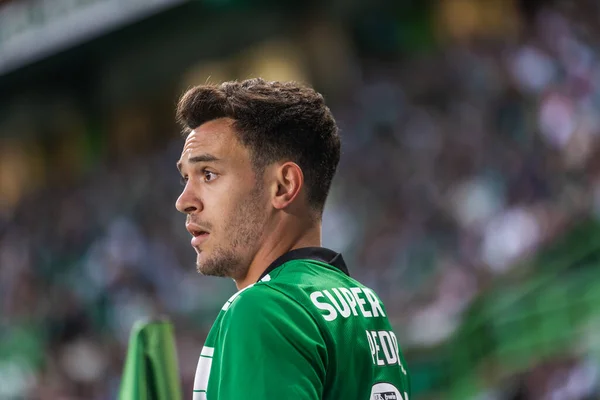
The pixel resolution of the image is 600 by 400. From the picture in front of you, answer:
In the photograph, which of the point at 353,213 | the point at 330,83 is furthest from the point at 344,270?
the point at 330,83

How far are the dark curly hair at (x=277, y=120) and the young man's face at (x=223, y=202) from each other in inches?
1.2

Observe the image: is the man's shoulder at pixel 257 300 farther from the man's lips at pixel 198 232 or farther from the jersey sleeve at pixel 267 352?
the man's lips at pixel 198 232

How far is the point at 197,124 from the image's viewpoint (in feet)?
6.29

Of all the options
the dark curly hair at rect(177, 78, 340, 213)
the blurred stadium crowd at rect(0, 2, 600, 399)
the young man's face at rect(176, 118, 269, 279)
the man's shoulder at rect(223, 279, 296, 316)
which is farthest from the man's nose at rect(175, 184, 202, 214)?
the blurred stadium crowd at rect(0, 2, 600, 399)

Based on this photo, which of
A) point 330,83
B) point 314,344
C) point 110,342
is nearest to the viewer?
point 314,344

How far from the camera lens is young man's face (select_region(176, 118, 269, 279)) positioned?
1.82 metres

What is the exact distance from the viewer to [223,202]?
182 centimetres

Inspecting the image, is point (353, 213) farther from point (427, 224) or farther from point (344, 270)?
point (344, 270)

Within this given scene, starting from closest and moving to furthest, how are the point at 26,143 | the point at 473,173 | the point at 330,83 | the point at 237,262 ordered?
the point at 237,262, the point at 473,173, the point at 330,83, the point at 26,143

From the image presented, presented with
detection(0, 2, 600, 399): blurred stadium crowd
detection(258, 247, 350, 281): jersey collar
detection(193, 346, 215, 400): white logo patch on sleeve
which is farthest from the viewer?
detection(0, 2, 600, 399): blurred stadium crowd

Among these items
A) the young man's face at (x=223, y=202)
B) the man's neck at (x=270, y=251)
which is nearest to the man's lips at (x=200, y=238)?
the young man's face at (x=223, y=202)

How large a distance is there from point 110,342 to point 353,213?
10.4 ft

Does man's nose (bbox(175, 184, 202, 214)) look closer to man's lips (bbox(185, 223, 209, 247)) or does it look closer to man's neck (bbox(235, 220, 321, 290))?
man's lips (bbox(185, 223, 209, 247))

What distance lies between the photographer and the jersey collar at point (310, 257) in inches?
71.4
